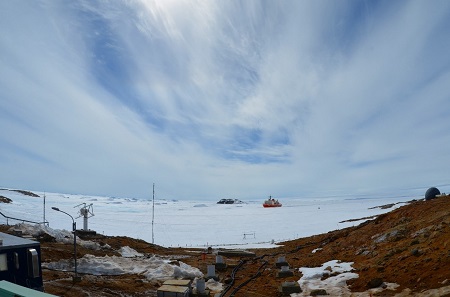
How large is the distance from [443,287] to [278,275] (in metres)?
9.01

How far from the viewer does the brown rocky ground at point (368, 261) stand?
45.9 feet

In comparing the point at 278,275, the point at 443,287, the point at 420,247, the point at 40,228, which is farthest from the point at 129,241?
the point at 443,287

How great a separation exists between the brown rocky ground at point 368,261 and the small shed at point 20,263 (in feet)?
13.3

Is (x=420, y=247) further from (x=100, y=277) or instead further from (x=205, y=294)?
(x=100, y=277)

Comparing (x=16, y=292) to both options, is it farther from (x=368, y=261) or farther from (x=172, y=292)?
(x=368, y=261)

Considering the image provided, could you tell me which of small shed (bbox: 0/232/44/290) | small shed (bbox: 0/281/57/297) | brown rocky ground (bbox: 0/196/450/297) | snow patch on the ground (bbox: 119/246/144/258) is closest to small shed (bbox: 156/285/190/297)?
brown rocky ground (bbox: 0/196/450/297)

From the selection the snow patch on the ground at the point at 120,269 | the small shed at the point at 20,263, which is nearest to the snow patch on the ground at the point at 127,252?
the snow patch on the ground at the point at 120,269

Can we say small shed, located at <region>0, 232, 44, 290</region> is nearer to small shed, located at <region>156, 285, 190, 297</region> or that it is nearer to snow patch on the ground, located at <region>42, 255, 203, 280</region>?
small shed, located at <region>156, 285, 190, 297</region>

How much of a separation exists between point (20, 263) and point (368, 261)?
16.4 metres

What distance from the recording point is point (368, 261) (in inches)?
720

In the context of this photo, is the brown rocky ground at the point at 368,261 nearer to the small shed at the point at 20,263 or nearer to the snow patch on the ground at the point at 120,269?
the snow patch on the ground at the point at 120,269

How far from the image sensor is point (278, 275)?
19.1 meters

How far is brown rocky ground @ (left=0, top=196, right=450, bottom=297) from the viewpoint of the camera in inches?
551

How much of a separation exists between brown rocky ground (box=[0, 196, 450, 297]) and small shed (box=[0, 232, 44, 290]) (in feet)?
13.3
